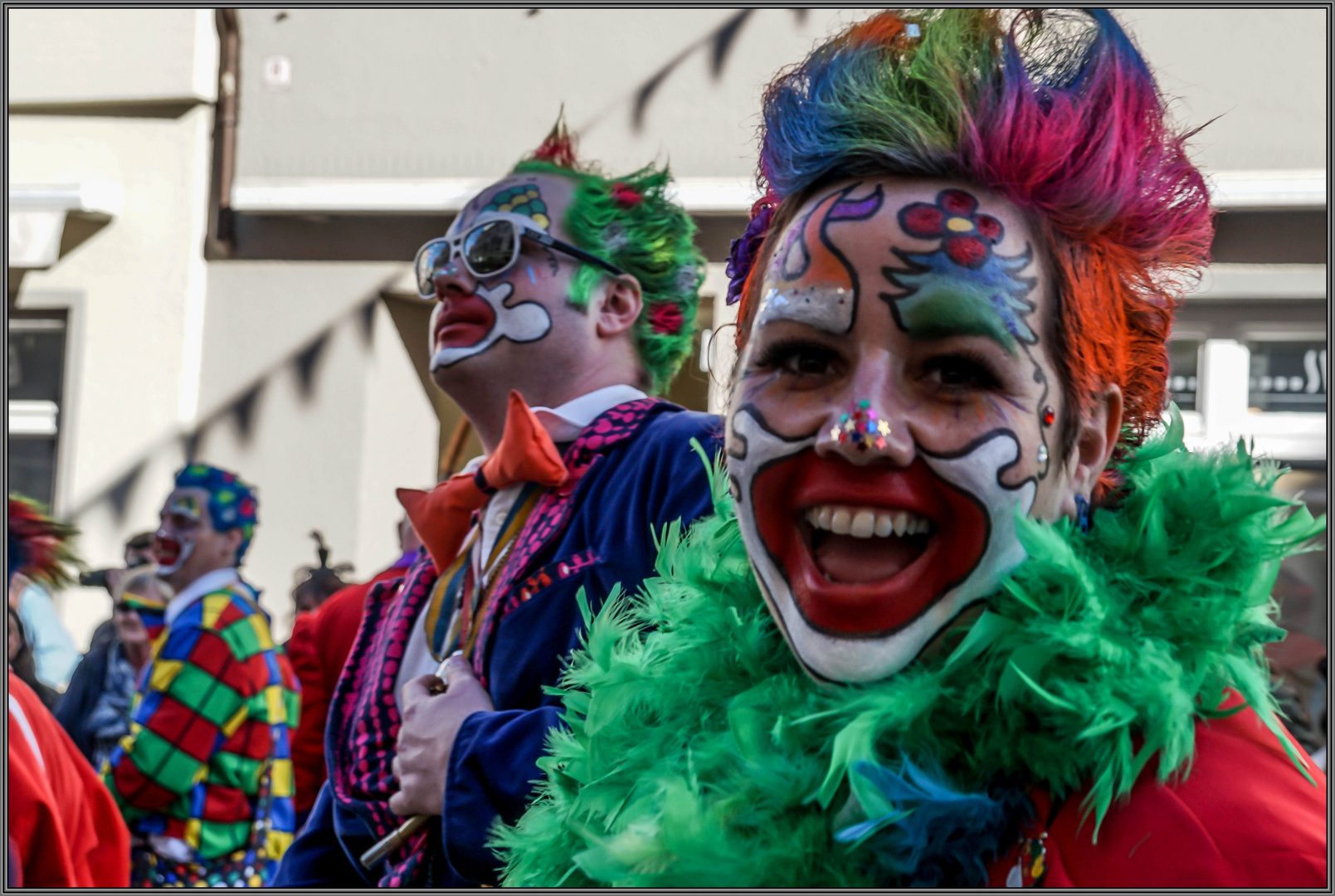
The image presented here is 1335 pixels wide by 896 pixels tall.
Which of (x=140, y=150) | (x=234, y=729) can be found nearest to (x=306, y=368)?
(x=140, y=150)

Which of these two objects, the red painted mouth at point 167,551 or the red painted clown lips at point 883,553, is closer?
the red painted clown lips at point 883,553

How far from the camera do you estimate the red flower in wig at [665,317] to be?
8.16 feet

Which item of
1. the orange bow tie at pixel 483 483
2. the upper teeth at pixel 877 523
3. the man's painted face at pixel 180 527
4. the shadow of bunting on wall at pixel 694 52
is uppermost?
the shadow of bunting on wall at pixel 694 52

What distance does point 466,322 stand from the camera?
2.33m

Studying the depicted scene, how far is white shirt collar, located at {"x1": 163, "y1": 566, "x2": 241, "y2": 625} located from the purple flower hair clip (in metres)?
2.53

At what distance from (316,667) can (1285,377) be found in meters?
5.43

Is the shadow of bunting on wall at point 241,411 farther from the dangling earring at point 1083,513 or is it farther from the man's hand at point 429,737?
the dangling earring at point 1083,513

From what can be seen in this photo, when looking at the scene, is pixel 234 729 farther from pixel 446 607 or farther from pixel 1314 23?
pixel 1314 23

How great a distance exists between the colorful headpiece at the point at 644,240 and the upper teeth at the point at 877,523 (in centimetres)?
121

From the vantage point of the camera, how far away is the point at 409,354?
25.1 feet

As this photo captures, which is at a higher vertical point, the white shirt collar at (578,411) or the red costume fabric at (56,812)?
the white shirt collar at (578,411)

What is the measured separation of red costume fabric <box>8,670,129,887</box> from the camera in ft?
7.15

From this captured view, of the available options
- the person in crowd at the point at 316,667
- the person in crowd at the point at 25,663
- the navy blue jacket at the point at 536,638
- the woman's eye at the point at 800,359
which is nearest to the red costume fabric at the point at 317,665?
the person in crowd at the point at 316,667

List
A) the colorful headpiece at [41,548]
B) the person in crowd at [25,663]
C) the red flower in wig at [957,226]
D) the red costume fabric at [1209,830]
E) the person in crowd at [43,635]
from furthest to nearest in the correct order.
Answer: the person in crowd at [43,635] < the person in crowd at [25,663] < the colorful headpiece at [41,548] < the red flower in wig at [957,226] < the red costume fabric at [1209,830]
